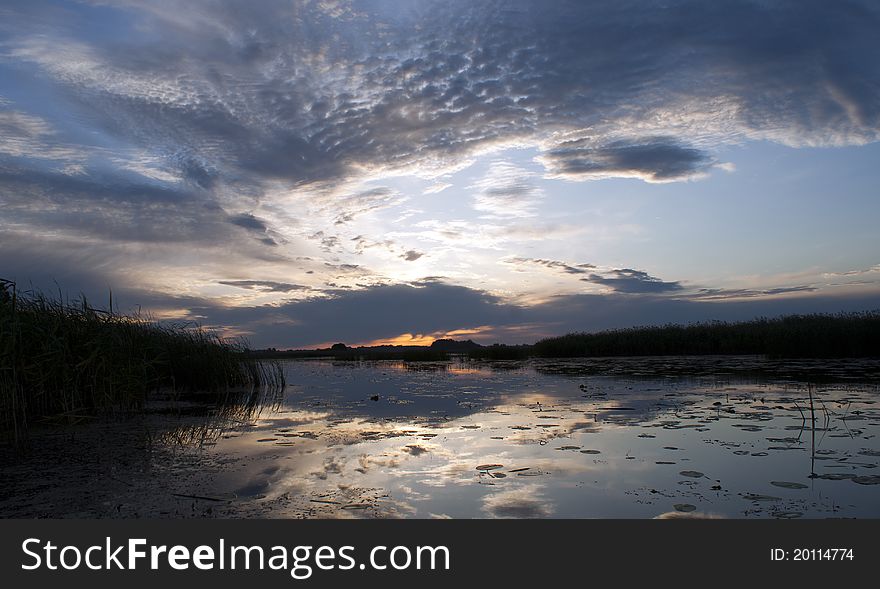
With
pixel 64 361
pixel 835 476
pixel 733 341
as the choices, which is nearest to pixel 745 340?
pixel 733 341

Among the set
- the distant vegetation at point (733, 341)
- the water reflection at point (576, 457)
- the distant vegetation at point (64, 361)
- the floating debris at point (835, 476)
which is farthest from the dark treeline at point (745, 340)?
the distant vegetation at point (64, 361)

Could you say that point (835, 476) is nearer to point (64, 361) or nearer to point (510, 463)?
point (510, 463)

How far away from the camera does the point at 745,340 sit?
1137 inches

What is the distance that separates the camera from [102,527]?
13.2ft

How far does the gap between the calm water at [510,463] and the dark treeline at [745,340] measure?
14314mm

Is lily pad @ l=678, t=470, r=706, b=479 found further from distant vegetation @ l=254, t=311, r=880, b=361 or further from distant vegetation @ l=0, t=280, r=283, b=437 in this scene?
distant vegetation @ l=254, t=311, r=880, b=361

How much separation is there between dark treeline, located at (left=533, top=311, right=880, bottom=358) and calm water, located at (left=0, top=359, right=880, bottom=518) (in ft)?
47.0

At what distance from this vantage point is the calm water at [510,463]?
4523 millimetres

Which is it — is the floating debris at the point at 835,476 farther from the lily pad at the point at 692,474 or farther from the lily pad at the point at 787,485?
the lily pad at the point at 692,474

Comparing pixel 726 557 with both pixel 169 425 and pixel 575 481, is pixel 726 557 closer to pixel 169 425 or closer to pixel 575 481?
pixel 575 481

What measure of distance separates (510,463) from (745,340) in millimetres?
27716

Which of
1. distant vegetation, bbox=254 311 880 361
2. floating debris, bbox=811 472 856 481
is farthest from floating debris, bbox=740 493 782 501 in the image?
distant vegetation, bbox=254 311 880 361

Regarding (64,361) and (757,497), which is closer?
(757,497)

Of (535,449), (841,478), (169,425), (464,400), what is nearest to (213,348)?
(169,425)
